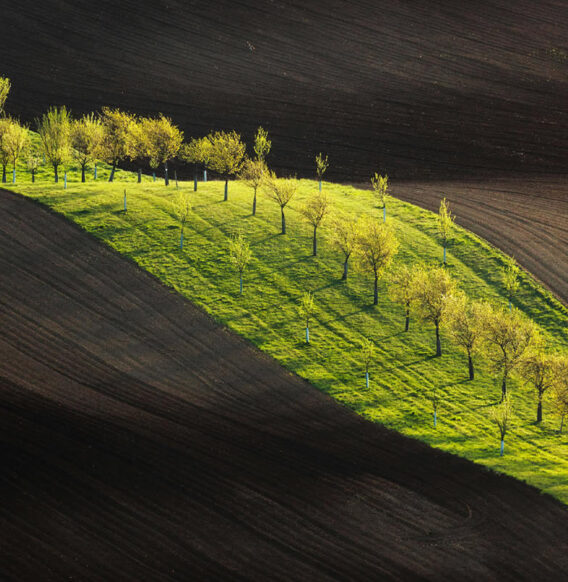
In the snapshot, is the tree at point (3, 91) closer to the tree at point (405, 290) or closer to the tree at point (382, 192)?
the tree at point (382, 192)

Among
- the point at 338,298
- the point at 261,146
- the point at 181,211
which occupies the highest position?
the point at 261,146

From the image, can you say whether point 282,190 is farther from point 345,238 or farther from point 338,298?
point 338,298

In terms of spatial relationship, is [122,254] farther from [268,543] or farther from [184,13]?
[184,13]

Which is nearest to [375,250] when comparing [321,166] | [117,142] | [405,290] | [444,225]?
[405,290]

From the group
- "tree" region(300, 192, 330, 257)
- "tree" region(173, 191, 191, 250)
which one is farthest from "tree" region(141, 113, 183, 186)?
"tree" region(300, 192, 330, 257)

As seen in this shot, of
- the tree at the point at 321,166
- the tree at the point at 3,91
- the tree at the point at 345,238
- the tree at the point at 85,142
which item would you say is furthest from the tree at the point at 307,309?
the tree at the point at 3,91

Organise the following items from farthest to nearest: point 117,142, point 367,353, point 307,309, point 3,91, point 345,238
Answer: point 3,91
point 117,142
point 345,238
point 307,309
point 367,353

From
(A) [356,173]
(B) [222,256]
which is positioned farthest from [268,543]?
(A) [356,173]
